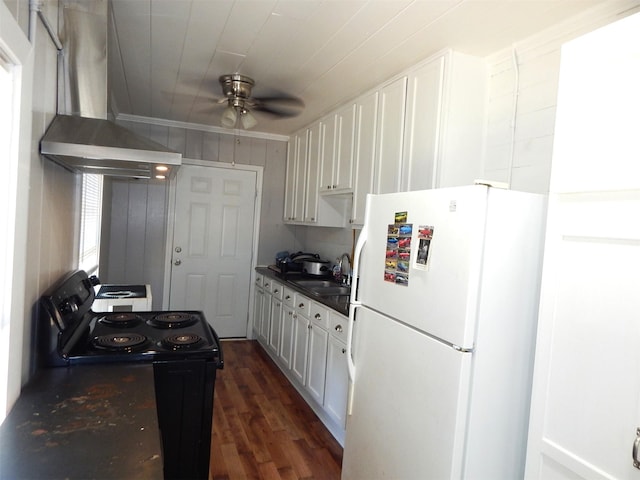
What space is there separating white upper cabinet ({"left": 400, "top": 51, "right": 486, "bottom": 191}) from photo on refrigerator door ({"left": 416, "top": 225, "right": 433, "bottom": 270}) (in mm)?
640

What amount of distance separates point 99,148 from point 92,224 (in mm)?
1789

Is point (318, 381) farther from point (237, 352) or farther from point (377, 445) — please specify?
point (237, 352)

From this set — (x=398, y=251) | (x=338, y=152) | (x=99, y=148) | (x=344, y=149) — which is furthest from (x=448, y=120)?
(x=99, y=148)

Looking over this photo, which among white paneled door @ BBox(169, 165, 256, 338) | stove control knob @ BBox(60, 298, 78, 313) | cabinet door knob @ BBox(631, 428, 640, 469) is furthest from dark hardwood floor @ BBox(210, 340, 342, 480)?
cabinet door knob @ BBox(631, 428, 640, 469)

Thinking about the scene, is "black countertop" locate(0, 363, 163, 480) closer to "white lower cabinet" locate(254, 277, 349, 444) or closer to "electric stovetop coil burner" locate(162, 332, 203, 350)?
"electric stovetop coil burner" locate(162, 332, 203, 350)

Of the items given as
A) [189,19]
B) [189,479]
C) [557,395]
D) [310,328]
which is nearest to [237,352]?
[310,328]

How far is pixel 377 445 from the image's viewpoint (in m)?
1.88

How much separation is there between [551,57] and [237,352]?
3.63 m

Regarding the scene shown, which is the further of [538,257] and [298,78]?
[298,78]

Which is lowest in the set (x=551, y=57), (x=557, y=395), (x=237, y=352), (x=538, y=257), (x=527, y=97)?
(x=237, y=352)

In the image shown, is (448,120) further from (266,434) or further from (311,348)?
(266,434)

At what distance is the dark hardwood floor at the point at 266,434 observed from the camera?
2322 mm

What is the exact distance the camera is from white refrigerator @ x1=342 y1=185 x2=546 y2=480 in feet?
4.79

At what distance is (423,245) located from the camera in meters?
1.66
